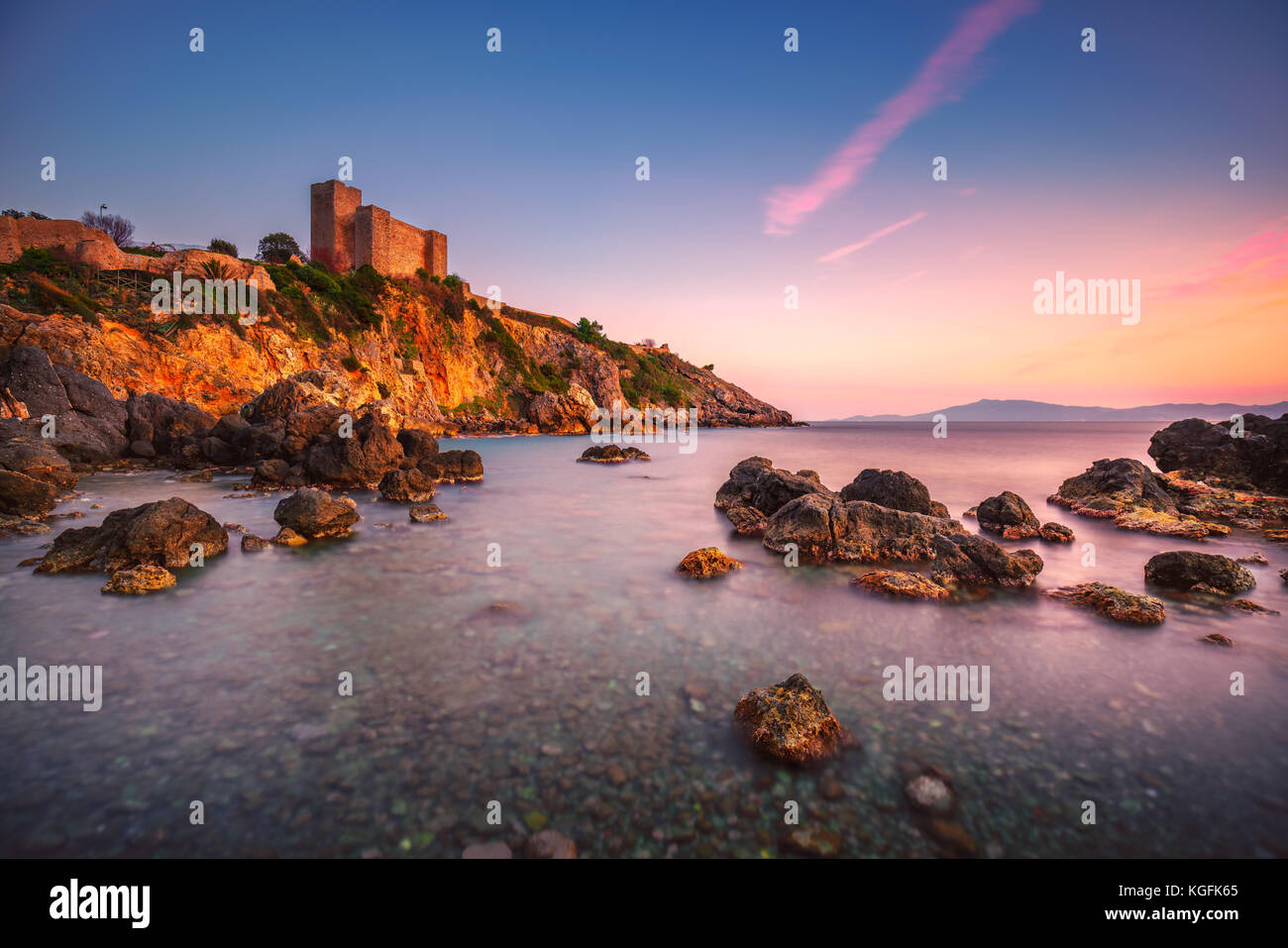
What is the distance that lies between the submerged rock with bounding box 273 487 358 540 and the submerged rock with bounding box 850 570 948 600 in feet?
34.2

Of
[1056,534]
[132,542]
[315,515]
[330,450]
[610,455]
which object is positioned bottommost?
[1056,534]

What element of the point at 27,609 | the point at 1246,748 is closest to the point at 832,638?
the point at 1246,748

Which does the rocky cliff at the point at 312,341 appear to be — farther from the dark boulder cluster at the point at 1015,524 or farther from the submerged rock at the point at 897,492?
the dark boulder cluster at the point at 1015,524

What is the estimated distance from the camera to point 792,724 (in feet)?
12.9

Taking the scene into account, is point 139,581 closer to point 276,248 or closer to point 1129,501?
point 1129,501

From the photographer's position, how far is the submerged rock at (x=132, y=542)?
7.88m

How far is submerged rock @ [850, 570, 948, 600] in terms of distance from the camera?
736 centimetres

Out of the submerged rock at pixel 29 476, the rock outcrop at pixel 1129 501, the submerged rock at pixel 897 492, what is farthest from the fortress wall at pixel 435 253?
the rock outcrop at pixel 1129 501

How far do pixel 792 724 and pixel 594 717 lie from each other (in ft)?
5.48

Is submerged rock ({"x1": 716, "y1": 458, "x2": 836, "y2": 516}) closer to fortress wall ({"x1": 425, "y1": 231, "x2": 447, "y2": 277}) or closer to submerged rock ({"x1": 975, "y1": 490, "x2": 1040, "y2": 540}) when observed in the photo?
submerged rock ({"x1": 975, "y1": 490, "x2": 1040, "y2": 540})

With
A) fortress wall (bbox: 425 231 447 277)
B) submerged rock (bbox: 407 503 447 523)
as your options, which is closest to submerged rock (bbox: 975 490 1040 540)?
submerged rock (bbox: 407 503 447 523)

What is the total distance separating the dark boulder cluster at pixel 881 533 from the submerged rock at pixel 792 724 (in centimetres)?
406

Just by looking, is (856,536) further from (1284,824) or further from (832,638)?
(1284,824)

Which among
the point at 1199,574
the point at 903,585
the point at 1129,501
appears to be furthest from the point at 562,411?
the point at 1199,574
